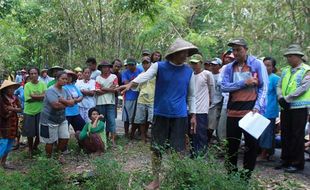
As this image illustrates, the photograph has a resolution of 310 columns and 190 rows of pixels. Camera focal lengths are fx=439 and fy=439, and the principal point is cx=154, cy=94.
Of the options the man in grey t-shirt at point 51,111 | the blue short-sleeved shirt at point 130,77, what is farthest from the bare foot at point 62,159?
the blue short-sleeved shirt at point 130,77

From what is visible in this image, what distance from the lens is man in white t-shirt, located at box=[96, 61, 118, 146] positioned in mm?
8695

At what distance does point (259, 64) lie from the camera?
17.4ft

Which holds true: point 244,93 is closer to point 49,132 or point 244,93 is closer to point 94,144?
point 49,132

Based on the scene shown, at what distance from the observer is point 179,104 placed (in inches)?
209

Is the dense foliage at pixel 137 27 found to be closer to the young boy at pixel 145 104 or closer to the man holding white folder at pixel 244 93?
the young boy at pixel 145 104

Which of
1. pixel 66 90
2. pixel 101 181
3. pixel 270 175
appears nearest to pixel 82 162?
pixel 66 90

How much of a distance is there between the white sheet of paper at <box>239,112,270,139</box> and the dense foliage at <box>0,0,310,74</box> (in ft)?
18.6

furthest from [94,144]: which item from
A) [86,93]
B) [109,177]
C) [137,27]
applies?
[137,27]

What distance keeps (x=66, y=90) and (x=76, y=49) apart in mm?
12202

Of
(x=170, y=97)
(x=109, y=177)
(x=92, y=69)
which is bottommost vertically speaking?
(x=109, y=177)

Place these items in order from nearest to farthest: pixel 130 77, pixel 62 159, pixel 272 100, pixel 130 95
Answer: pixel 272 100 < pixel 62 159 < pixel 130 77 < pixel 130 95

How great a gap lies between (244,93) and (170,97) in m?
0.91

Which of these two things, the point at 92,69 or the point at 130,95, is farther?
the point at 92,69

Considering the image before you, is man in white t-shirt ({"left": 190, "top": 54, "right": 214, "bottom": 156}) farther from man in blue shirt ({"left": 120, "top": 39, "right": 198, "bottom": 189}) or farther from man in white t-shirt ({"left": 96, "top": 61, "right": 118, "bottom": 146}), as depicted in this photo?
man in white t-shirt ({"left": 96, "top": 61, "right": 118, "bottom": 146})
